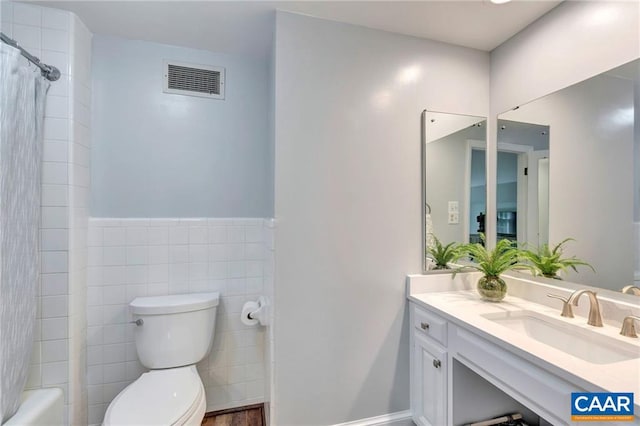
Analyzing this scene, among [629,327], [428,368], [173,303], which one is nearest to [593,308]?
[629,327]

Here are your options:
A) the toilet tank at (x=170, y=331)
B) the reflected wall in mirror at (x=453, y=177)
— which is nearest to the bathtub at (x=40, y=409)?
the toilet tank at (x=170, y=331)

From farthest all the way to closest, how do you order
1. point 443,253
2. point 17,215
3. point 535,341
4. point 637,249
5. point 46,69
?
point 443,253, point 46,69, point 17,215, point 637,249, point 535,341

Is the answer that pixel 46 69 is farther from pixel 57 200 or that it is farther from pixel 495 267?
pixel 495 267

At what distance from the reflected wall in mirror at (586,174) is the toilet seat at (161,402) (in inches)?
74.4

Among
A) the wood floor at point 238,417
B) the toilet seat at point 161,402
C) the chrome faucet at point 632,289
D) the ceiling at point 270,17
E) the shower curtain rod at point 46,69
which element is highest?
the ceiling at point 270,17

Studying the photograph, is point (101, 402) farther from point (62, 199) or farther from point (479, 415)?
point (479, 415)

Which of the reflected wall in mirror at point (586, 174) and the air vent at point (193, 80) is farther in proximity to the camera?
the air vent at point (193, 80)

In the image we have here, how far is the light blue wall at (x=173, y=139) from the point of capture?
5.48 feet

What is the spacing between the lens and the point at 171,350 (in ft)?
5.09

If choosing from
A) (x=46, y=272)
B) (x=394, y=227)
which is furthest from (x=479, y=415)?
(x=46, y=272)

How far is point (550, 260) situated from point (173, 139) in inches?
88.3

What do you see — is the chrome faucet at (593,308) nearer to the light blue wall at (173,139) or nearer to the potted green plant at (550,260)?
the potted green plant at (550,260)

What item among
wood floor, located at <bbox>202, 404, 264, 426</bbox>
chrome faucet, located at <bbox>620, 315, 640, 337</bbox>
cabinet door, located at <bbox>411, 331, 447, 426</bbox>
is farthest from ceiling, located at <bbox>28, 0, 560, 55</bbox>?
wood floor, located at <bbox>202, 404, 264, 426</bbox>

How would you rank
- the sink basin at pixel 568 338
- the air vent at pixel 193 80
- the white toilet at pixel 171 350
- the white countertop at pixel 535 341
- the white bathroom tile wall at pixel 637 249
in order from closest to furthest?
the white countertop at pixel 535 341 → the sink basin at pixel 568 338 → the white bathroom tile wall at pixel 637 249 → the white toilet at pixel 171 350 → the air vent at pixel 193 80
